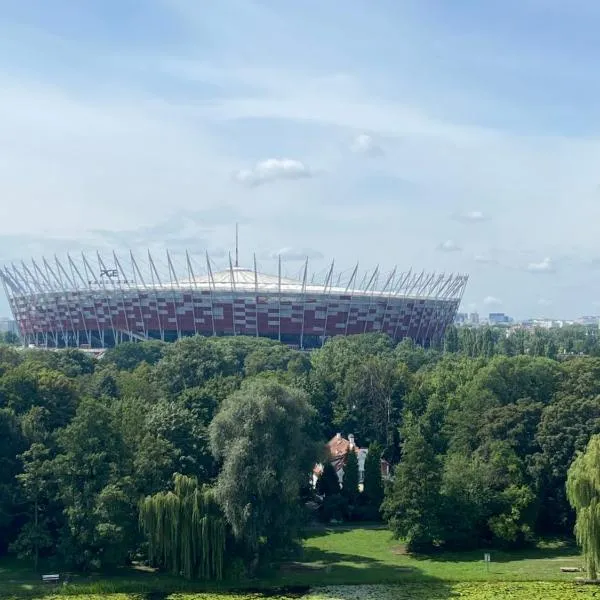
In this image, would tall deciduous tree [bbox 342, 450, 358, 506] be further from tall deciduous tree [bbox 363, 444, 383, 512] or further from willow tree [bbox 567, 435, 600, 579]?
willow tree [bbox 567, 435, 600, 579]

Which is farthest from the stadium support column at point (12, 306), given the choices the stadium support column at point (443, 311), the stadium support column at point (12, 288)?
the stadium support column at point (443, 311)

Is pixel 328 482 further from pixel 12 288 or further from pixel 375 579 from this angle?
pixel 12 288

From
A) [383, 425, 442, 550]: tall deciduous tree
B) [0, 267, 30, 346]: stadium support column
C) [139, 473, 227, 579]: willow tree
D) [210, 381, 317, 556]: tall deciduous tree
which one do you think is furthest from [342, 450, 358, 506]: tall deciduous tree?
[0, 267, 30, 346]: stadium support column

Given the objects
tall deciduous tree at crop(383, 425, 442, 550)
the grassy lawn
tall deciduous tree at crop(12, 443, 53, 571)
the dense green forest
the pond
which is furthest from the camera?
tall deciduous tree at crop(383, 425, 442, 550)

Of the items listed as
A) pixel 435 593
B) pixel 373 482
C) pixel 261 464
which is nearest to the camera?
pixel 435 593

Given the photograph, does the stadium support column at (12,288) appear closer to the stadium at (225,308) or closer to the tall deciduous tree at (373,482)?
the stadium at (225,308)

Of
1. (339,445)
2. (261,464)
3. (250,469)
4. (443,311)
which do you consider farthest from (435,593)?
(443,311)
